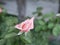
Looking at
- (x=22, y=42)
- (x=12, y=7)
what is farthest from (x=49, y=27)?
(x=12, y=7)

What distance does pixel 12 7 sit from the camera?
3143 mm

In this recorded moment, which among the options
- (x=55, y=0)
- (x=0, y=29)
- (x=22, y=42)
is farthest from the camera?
(x=55, y=0)

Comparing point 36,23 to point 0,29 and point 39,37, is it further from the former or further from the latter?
point 0,29

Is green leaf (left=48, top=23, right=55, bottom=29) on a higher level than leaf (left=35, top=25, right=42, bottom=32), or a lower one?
higher

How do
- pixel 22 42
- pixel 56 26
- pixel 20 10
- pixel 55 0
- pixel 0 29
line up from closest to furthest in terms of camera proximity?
1. pixel 22 42
2. pixel 0 29
3. pixel 56 26
4. pixel 20 10
5. pixel 55 0

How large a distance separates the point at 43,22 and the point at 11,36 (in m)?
0.47

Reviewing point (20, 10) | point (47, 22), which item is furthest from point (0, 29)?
point (20, 10)

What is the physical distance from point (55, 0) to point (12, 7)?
31.3 inches

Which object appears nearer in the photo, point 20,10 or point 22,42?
point 22,42

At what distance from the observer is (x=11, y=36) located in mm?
762

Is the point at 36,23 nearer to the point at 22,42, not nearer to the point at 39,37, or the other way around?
the point at 39,37

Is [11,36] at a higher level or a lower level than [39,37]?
higher

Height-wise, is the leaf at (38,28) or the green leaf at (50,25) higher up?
the green leaf at (50,25)

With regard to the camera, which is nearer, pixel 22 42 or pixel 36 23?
pixel 22 42
